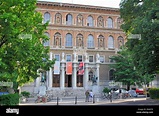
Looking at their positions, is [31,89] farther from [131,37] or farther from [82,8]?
[131,37]

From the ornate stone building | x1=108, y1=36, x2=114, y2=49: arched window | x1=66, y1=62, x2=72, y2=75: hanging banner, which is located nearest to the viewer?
x1=66, y1=62, x2=72, y2=75: hanging banner

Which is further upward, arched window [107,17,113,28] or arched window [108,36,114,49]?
arched window [107,17,113,28]

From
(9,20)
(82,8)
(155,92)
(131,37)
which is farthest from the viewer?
(82,8)

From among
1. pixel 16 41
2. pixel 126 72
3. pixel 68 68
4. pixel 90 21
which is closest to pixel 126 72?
pixel 126 72

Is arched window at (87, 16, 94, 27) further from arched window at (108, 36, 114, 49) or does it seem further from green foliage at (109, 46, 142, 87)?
green foliage at (109, 46, 142, 87)

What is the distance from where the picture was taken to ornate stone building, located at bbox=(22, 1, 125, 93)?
33.8 m

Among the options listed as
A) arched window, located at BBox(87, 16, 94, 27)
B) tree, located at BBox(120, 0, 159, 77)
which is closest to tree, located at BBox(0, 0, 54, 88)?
tree, located at BBox(120, 0, 159, 77)

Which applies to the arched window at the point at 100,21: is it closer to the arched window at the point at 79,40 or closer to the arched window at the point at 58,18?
the arched window at the point at 79,40

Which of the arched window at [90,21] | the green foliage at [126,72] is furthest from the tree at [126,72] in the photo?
the arched window at [90,21]

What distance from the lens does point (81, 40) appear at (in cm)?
3581

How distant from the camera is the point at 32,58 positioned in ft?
39.3
